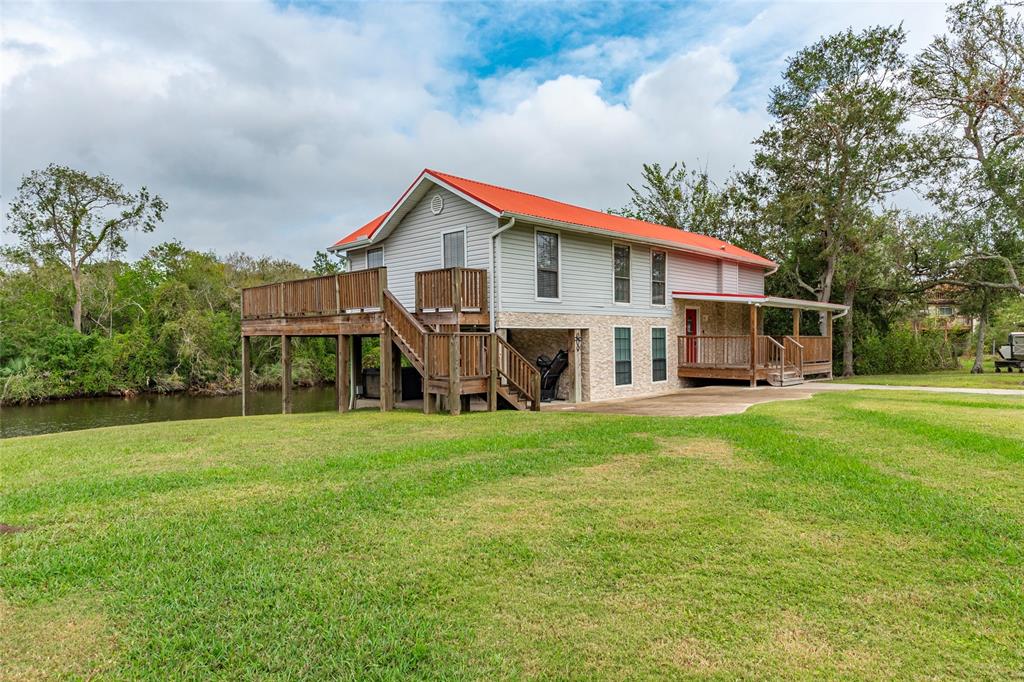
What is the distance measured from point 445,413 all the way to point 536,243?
15.4ft

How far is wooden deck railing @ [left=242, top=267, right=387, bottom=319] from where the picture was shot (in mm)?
12938

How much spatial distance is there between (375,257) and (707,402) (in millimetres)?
10007

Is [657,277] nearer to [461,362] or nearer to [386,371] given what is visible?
[461,362]

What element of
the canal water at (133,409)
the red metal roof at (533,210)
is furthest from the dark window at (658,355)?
the canal water at (133,409)

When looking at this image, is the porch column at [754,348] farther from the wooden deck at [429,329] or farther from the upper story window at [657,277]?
the wooden deck at [429,329]

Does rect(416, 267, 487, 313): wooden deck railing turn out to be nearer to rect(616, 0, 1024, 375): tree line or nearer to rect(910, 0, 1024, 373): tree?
rect(616, 0, 1024, 375): tree line

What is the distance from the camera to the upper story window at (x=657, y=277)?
17025 mm

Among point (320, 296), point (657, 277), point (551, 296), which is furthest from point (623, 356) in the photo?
point (320, 296)

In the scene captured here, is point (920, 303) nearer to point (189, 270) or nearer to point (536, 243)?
point (536, 243)

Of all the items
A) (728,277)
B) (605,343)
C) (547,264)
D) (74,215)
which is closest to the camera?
(547,264)

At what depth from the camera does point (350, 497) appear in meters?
5.26

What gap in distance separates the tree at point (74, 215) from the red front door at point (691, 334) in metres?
29.1

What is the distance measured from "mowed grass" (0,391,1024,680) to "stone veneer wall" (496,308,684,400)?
6.60 metres

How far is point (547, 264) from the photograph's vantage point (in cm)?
1389
